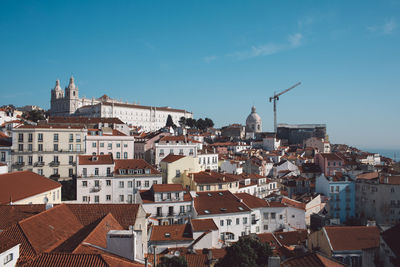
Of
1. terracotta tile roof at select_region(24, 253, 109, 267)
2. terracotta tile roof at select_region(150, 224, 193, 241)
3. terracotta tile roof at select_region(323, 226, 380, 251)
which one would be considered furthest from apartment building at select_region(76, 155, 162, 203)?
terracotta tile roof at select_region(24, 253, 109, 267)

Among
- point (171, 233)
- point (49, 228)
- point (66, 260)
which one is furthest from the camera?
point (171, 233)

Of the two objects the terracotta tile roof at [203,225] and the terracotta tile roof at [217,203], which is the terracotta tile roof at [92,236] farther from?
the terracotta tile roof at [217,203]

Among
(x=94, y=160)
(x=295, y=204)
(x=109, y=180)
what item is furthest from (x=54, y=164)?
(x=295, y=204)

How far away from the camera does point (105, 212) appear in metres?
19.9

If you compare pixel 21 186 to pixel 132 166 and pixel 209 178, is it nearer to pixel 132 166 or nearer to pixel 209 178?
pixel 132 166

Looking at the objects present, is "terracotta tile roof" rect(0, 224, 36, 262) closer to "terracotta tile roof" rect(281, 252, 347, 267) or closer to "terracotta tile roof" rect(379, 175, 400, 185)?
"terracotta tile roof" rect(281, 252, 347, 267)

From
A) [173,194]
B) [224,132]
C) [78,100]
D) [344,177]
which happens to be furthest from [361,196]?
[78,100]

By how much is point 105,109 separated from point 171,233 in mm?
131648

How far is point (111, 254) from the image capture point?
1387 centimetres

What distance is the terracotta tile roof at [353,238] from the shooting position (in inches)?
1043

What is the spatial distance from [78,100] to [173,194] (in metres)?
152

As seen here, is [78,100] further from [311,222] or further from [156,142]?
[311,222]

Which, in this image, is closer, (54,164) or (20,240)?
(20,240)

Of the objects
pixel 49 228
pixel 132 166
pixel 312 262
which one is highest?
pixel 132 166
